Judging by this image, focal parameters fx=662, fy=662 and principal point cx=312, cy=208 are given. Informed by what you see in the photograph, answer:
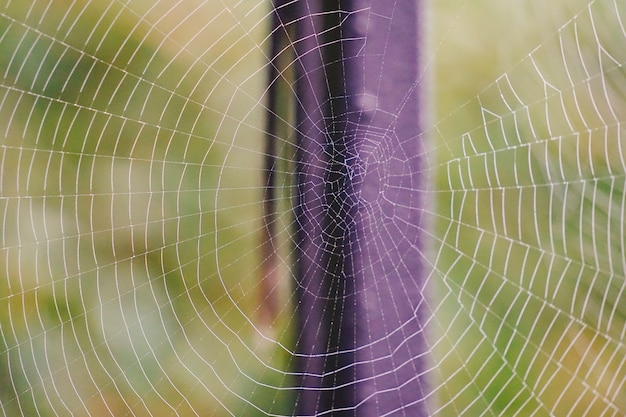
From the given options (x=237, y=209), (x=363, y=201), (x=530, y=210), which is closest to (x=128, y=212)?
(x=237, y=209)

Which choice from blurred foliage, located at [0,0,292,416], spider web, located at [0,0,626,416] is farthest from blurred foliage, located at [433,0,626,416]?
blurred foliage, located at [0,0,292,416]

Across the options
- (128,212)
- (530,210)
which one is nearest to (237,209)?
(128,212)

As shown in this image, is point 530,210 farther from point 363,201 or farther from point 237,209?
point 237,209

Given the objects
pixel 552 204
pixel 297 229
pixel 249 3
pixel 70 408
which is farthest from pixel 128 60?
pixel 552 204

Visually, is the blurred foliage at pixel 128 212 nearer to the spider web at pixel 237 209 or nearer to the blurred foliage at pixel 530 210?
the spider web at pixel 237 209

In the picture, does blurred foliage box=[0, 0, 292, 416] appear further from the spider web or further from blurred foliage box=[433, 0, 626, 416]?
blurred foliage box=[433, 0, 626, 416]

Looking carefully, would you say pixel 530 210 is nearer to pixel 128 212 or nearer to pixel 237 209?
pixel 237 209

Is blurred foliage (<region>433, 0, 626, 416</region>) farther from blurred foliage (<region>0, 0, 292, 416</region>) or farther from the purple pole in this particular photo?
blurred foliage (<region>0, 0, 292, 416</region>)
